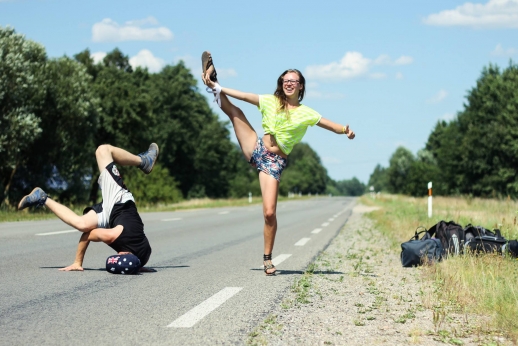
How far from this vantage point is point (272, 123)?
7398mm

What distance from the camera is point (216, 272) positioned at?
321 inches

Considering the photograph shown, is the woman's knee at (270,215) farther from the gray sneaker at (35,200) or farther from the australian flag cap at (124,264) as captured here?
the gray sneaker at (35,200)

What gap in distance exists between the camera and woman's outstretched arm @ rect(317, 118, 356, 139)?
7.37 metres

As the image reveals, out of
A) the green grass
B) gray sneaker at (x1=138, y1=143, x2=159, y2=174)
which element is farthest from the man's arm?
the green grass

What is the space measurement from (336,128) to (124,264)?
274 centimetres

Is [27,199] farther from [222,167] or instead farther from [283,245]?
[222,167]

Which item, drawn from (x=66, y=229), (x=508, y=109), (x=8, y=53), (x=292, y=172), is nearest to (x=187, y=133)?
(x=508, y=109)

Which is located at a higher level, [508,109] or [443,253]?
[508,109]

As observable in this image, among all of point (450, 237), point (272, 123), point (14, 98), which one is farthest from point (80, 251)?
point (14, 98)

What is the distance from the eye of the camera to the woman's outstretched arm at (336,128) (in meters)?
7.37

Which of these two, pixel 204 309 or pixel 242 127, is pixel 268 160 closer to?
pixel 242 127

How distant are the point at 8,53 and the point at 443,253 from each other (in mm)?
25107

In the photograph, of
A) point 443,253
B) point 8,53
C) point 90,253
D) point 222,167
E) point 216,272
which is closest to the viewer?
point 216,272

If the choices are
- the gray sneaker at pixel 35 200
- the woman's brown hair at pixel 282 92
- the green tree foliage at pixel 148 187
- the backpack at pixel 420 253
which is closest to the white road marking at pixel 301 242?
the backpack at pixel 420 253
